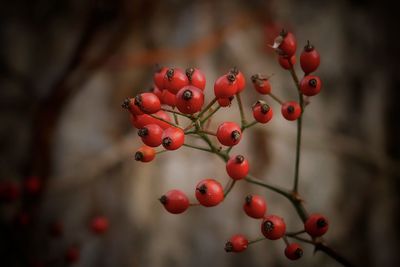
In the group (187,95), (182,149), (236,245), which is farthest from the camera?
(182,149)

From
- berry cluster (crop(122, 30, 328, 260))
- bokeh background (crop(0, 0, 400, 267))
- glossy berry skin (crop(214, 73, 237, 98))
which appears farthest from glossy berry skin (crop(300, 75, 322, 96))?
bokeh background (crop(0, 0, 400, 267))

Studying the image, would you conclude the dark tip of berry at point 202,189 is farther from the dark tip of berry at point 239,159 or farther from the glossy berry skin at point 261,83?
the glossy berry skin at point 261,83

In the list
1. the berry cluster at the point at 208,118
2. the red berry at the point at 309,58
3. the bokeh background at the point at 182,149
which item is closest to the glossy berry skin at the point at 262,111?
the berry cluster at the point at 208,118

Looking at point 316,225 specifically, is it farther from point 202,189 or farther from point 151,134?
point 151,134

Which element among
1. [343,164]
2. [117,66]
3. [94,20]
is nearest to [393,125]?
[343,164]

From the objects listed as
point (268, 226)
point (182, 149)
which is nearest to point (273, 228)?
point (268, 226)
